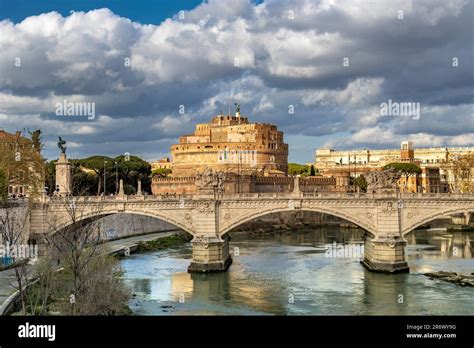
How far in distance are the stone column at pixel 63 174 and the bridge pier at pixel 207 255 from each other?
30.6 feet

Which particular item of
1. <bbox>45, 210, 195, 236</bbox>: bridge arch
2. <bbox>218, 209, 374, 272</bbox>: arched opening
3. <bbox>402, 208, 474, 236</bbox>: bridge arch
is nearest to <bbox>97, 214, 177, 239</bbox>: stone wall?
<bbox>218, 209, 374, 272</bbox>: arched opening

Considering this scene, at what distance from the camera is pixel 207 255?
3638 cm

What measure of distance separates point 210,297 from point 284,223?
41.4 m

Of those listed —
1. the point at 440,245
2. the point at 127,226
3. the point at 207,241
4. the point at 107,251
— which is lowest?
the point at 440,245

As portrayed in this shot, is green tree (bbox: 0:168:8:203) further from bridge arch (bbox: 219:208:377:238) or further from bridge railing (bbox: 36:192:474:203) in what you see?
bridge arch (bbox: 219:208:377:238)

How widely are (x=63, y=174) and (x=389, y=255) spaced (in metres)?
19.9

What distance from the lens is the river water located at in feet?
90.9

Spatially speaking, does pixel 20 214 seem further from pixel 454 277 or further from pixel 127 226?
pixel 454 277

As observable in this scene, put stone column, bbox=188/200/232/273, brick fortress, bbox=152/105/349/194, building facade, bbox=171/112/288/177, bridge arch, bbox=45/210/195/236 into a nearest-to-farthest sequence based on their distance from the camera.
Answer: stone column, bbox=188/200/232/273, bridge arch, bbox=45/210/195/236, brick fortress, bbox=152/105/349/194, building facade, bbox=171/112/288/177

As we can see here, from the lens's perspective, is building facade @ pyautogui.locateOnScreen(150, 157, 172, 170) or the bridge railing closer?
the bridge railing

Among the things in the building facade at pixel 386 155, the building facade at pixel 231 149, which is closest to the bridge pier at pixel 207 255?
the building facade at pixel 231 149

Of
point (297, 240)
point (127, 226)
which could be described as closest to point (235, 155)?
point (297, 240)
